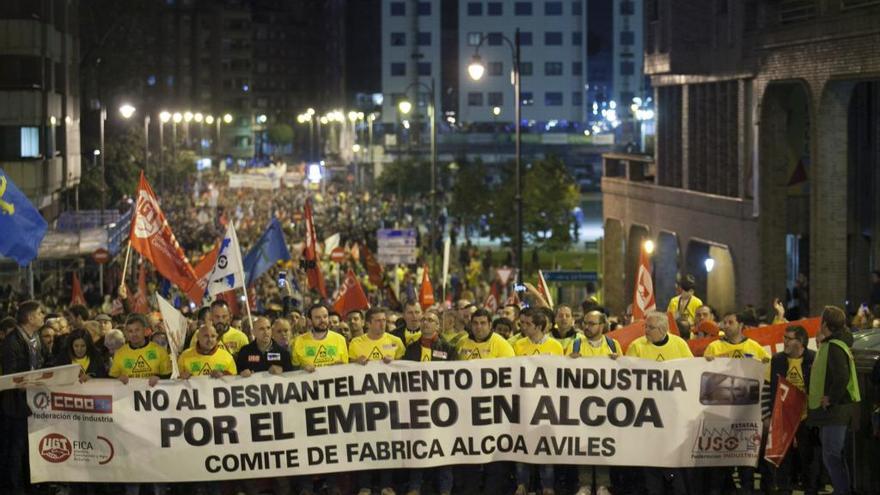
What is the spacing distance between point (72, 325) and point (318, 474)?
14.7 ft

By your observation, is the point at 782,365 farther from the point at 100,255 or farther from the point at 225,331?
the point at 100,255

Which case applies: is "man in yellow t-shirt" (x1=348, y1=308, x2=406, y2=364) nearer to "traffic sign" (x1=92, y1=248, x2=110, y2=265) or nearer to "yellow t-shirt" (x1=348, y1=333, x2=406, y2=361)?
"yellow t-shirt" (x1=348, y1=333, x2=406, y2=361)

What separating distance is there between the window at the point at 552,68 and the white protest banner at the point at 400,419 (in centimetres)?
12884

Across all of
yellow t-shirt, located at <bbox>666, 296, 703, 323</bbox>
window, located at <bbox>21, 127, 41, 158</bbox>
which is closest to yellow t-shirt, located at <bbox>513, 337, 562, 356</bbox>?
yellow t-shirt, located at <bbox>666, 296, 703, 323</bbox>

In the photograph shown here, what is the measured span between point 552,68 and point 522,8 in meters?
6.43

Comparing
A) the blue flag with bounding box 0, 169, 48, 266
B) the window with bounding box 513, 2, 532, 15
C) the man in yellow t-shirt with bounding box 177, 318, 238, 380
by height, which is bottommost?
the man in yellow t-shirt with bounding box 177, 318, 238, 380

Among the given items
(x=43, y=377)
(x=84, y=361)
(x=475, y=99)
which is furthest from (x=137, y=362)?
(x=475, y=99)

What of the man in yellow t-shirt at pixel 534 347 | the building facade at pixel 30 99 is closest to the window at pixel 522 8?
the building facade at pixel 30 99

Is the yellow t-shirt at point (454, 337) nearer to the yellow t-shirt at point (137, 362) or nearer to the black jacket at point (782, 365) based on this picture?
the yellow t-shirt at point (137, 362)

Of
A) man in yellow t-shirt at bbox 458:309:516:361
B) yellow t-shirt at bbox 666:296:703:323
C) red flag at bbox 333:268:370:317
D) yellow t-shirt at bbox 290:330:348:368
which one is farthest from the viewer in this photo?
red flag at bbox 333:268:370:317

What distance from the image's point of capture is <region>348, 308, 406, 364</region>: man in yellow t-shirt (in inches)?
597

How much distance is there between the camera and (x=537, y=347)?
15.0 meters

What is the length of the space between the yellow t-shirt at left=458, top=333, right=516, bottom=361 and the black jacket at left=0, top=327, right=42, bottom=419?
147 inches

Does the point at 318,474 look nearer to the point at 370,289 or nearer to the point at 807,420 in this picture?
the point at 807,420
